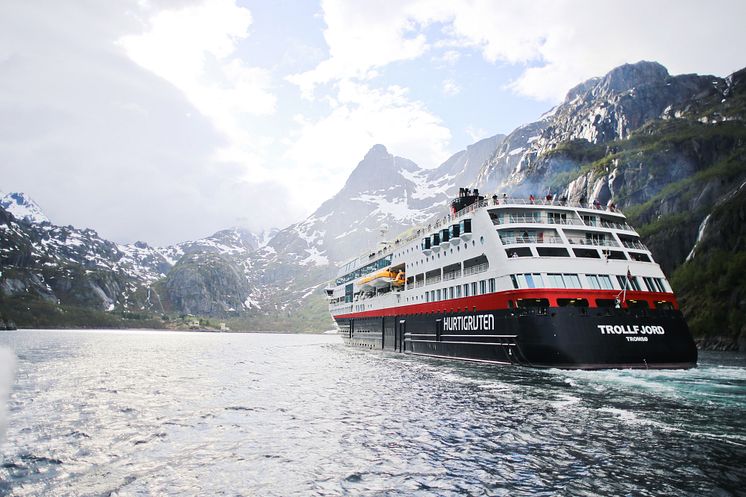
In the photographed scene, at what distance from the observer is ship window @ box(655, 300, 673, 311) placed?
118ft

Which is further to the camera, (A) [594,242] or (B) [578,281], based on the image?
(A) [594,242]

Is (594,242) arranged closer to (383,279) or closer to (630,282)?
(630,282)

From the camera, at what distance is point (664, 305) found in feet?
120

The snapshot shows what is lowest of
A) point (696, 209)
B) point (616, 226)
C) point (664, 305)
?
point (664, 305)

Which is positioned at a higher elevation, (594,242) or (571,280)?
(594,242)

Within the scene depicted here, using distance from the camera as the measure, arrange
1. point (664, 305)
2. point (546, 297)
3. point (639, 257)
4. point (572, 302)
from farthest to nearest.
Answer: point (639, 257) → point (664, 305) → point (572, 302) → point (546, 297)

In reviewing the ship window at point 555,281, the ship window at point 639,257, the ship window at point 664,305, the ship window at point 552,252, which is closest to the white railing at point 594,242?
Result: the ship window at point 639,257

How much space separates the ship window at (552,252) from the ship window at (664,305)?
294 inches

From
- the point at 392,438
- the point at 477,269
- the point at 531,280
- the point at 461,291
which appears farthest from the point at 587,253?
the point at 392,438

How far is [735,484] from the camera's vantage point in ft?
40.4

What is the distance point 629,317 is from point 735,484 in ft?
76.3

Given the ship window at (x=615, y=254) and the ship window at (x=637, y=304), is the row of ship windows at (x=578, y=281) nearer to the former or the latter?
the ship window at (x=637, y=304)

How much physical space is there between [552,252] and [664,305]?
9.14 meters

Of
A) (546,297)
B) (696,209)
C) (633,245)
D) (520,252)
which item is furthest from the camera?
(696,209)
